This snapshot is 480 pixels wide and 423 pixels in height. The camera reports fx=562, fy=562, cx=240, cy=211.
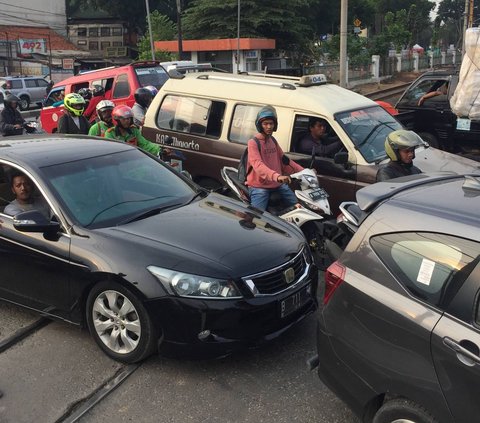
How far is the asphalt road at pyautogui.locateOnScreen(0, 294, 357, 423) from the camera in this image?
3537 mm

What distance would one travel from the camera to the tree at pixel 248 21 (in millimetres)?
38250

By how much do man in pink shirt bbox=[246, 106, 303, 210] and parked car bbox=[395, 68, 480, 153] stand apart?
17.3 feet

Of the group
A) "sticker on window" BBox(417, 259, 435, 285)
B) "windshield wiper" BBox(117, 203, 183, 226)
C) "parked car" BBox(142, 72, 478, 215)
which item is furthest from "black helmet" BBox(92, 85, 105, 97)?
"sticker on window" BBox(417, 259, 435, 285)

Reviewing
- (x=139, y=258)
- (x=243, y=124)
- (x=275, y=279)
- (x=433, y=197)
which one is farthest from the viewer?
(x=243, y=124)

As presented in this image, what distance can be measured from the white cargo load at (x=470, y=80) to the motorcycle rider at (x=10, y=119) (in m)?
7.41

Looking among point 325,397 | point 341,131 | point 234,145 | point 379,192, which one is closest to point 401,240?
point 379,192

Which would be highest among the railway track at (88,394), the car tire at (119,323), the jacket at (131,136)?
the jacket at (131,136)

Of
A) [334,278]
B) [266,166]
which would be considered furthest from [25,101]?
[334,278]

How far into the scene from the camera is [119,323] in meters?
4.05

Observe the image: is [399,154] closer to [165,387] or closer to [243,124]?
[243,124]

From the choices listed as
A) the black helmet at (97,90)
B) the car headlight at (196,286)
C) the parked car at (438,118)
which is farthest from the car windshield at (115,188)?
the black helmet at (97,90)

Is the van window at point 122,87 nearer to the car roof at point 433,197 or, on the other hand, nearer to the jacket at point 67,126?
the jacket at point 67,126

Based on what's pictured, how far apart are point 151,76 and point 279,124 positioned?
25.6 feet

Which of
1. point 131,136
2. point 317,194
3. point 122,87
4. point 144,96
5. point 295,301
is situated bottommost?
point 295,301
